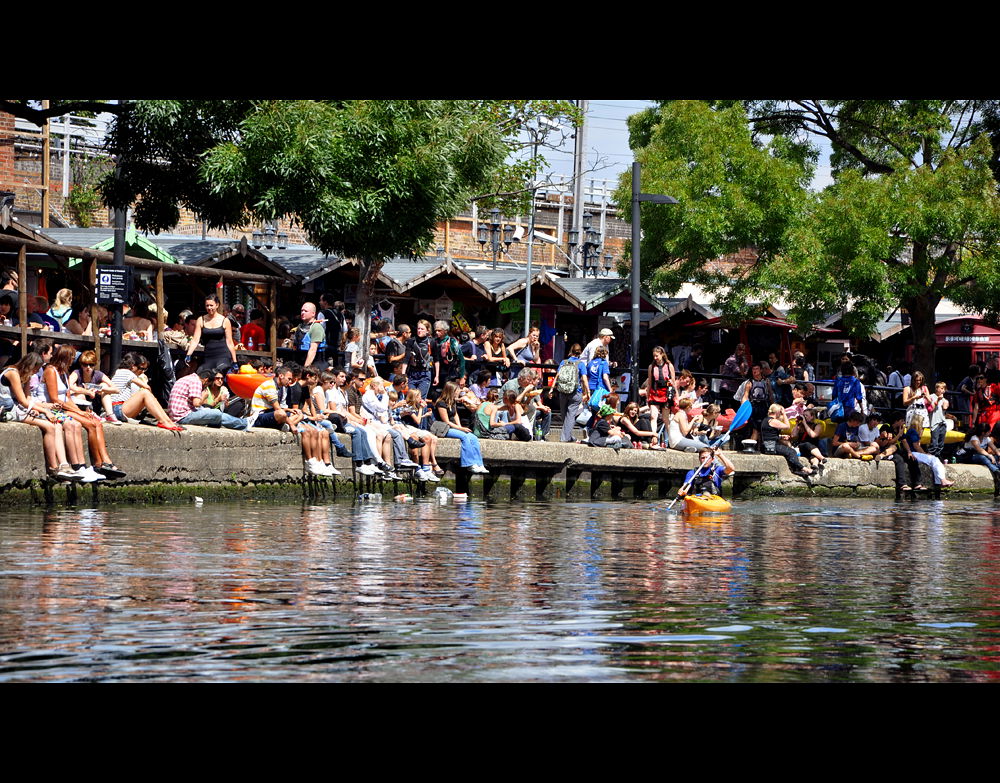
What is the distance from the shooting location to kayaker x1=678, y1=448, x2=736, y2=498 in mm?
22422

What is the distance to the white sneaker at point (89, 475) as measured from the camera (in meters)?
15.2

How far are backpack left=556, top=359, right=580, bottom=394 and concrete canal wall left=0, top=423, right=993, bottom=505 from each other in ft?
3.28

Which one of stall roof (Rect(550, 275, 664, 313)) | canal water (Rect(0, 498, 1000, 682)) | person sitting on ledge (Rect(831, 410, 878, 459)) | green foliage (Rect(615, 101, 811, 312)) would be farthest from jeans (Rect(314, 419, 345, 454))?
stall roof (Rect(550, 275, 664, 313))

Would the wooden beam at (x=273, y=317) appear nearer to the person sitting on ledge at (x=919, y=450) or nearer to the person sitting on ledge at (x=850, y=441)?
the person sitting on ledge at (x=850, y=441)

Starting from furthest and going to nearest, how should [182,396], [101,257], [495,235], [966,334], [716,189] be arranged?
[495,235] → [966,334] → [716,189] → [101,257] → [182,396]

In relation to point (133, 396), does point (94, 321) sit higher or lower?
higher

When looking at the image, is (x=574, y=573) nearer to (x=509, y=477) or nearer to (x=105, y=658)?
(x=105, y=658)

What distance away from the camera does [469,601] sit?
338 inches

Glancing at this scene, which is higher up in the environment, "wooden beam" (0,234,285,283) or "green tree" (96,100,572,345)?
"green tree" (96,100,572,345)

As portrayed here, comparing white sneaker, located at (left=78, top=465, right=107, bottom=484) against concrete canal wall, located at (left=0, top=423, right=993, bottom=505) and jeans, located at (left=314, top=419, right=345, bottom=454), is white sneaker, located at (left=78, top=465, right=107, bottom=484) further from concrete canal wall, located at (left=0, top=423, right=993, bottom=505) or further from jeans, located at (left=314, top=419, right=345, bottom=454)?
jeans, located at (left=314, top=419, right=345, bottom=454)

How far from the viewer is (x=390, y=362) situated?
73.5 ft

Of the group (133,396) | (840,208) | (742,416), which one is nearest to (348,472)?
(133,396)

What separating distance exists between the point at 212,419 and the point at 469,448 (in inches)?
168

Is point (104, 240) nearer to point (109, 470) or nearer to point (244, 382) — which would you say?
point (244, 382)
